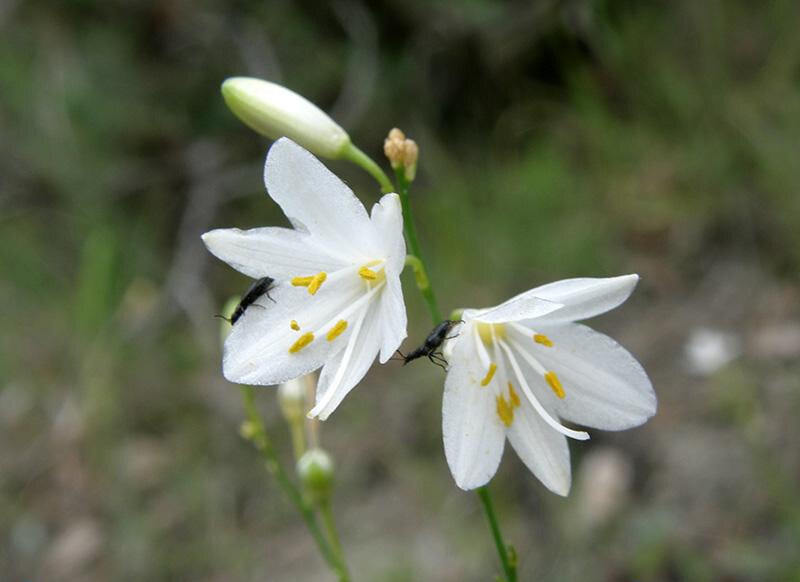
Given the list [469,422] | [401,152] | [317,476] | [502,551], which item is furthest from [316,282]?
[502,551]

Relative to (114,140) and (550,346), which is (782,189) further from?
(114,140)

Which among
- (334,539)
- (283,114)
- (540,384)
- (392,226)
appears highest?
(283,114)

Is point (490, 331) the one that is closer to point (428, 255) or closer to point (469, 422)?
point (469, 422)

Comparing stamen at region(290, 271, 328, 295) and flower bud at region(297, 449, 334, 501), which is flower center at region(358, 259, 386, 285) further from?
flower bud at region(297, 449, 334, 501)

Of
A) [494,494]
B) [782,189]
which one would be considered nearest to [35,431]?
[494,494]


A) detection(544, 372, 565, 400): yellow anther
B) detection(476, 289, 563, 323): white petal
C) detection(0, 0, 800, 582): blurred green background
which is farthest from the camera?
detection(0, 0, 800, 582): blurred green background

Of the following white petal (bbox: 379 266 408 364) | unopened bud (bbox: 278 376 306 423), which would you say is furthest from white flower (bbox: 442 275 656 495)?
unopened bud (bbox: 278 376 306 423)

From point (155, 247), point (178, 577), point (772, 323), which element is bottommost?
point (772, 323)
